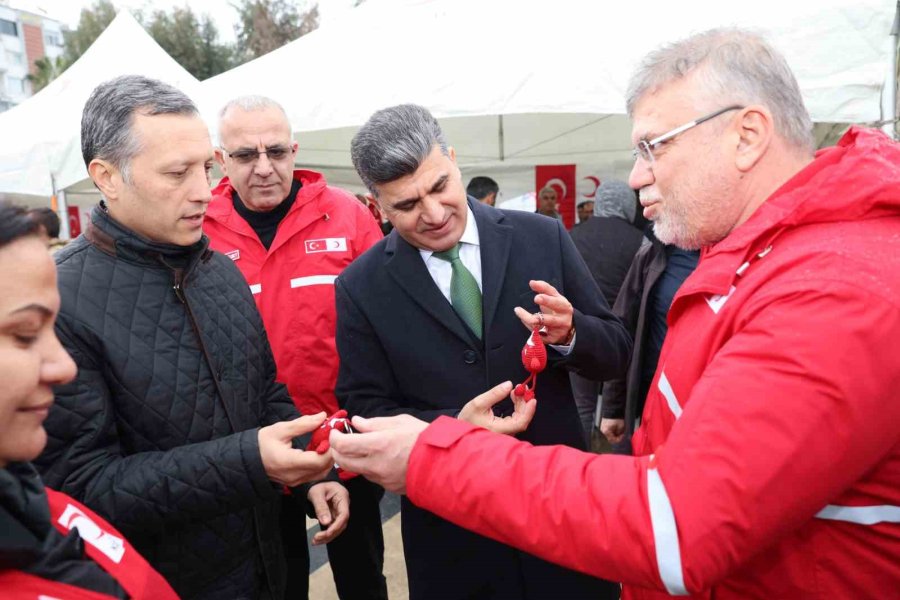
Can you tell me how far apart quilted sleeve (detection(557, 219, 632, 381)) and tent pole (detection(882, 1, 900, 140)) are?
8.53 feet

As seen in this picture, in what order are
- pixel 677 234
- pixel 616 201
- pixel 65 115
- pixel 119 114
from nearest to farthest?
pixel 677 234 → pixel 119 114 → pixel 616 201 → pixel 65 115

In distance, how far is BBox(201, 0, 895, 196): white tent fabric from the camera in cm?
398

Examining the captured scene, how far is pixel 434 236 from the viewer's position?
2127mm

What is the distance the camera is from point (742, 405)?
0.98m

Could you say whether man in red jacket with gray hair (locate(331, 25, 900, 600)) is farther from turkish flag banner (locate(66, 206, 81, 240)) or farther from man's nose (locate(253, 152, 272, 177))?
turkish flag banner (locate(66, 206, 81, 240))

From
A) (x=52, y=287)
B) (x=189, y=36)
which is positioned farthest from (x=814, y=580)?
(x=189, y=36)

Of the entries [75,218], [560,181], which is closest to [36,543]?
[560,181]

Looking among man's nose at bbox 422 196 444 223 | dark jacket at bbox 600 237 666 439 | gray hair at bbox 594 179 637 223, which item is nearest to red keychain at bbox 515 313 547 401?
man's nose at bbox 422 196 444 223

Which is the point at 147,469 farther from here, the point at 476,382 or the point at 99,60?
the point at 99,60

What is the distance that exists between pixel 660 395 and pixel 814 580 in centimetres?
44

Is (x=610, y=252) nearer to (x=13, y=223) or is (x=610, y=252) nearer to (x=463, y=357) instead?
(x=463, y=357)

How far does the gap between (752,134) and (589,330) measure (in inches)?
34.6

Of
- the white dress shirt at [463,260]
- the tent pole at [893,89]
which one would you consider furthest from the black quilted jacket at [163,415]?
the tent pole at [893,89]

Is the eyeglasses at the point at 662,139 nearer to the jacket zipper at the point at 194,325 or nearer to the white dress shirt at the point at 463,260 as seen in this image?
the white dress shirt at the point at 463,260
